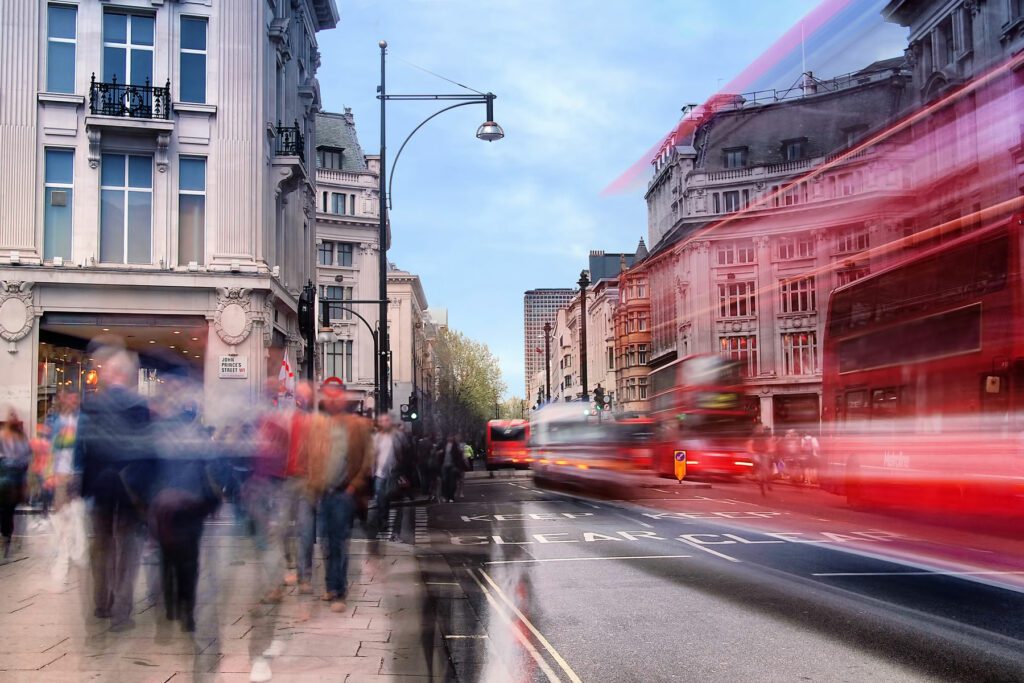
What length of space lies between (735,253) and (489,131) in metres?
6.64

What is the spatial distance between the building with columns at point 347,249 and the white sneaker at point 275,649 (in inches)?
2337

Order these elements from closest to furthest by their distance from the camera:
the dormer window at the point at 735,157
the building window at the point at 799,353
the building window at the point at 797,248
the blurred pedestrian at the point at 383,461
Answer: the blurred pedestrian at the point at 383,461, the building window at the point at 797,248, the building window at the point at 799,353, the dormer window at the point at 735,157

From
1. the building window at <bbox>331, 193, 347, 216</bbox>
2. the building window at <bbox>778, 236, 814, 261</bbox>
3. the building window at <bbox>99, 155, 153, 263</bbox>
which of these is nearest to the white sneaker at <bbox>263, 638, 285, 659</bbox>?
the building window at <bbox>778, 236, 814, 261</bbox>

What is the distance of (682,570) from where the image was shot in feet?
37.8

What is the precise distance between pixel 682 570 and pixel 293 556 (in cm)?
512

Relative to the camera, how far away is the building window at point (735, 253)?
22678 millimetres

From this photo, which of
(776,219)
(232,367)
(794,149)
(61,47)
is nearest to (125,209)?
(61,47)

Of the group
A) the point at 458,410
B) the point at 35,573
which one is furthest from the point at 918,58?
the point at 458,410

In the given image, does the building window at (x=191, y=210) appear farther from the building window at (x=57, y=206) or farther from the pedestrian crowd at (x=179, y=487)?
the pedestrian crowd at (x=179, y=487)

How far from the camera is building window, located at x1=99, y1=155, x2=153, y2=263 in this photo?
25641 mm

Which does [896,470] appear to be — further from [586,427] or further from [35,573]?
[586,427]

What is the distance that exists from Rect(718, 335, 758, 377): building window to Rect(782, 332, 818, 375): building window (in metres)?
3.48

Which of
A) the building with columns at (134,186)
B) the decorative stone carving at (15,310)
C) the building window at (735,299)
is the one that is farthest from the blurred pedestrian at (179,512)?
the building window at (735,299)

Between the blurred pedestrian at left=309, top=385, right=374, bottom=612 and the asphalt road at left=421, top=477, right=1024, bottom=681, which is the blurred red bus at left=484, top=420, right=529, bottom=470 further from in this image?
the blurred pedestrian at left=309, top=385, right=374, bottom=612
